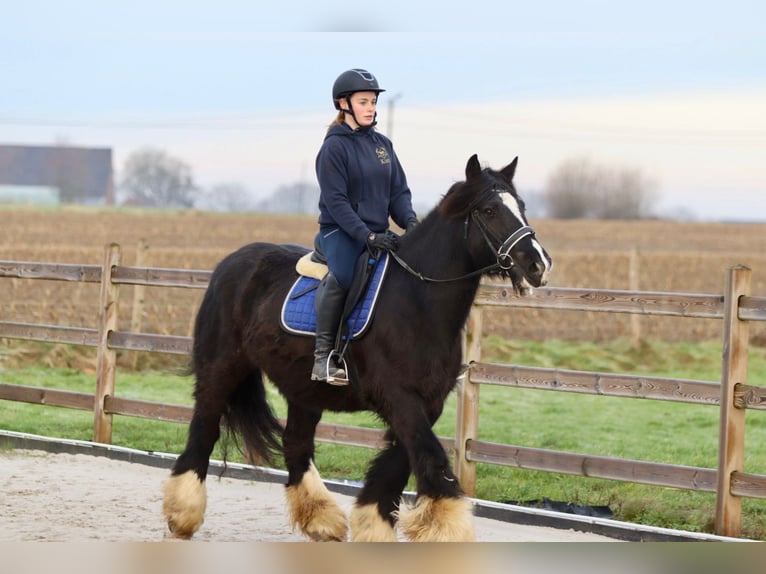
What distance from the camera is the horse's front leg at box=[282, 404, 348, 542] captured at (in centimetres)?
660

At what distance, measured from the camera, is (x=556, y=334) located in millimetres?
18719

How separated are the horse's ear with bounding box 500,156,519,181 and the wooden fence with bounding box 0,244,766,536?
1.83m

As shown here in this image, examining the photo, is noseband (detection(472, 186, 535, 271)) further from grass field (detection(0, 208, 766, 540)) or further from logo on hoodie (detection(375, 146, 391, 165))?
grass field (detection(0, 208, 766, 540))

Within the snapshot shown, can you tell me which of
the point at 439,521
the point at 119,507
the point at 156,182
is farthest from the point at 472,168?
the point at 156,182

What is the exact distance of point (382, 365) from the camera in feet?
19.3

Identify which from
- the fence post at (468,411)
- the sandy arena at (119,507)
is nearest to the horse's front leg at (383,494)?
the sandy arena at (119,507)

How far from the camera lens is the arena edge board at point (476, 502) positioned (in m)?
6.70

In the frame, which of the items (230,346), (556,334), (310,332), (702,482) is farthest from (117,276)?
(556,334)

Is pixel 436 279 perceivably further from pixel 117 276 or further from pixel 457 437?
pixel 117 276

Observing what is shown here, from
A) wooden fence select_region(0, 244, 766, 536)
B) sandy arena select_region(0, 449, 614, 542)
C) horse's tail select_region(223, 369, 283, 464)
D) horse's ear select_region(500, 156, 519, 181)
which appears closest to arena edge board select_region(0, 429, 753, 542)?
sandy arena select_region(0, 449, 614, 542)

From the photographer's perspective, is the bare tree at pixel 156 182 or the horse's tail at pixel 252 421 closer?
the horse's tail at pixel 252 421

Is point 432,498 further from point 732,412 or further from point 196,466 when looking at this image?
point 732,412

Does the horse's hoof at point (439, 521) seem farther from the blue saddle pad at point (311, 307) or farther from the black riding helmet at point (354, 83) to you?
the black riding helmet at point (354, 83)

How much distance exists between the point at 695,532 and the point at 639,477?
575 millimetres
